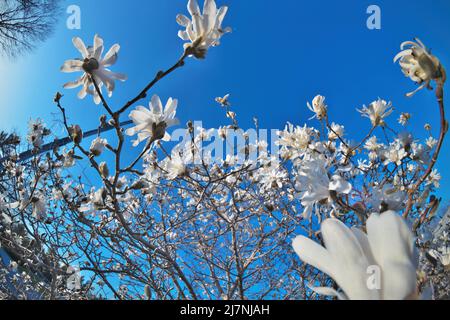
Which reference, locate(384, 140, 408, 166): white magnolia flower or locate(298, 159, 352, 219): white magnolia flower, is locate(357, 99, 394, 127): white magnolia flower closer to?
locate(384, 140, 408, 166): white magnolia flower

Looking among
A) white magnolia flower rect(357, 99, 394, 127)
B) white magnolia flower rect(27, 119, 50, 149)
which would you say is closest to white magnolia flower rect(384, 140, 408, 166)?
white magnolia flower rect(357, 99, 394, 127)

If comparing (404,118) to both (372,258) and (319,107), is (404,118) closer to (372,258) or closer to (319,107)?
(319,107)

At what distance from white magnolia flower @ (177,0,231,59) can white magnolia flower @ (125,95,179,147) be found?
0.16m

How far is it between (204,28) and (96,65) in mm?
255

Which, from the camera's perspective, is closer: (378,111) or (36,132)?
(378,111)

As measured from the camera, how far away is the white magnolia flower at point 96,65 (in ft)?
2.36

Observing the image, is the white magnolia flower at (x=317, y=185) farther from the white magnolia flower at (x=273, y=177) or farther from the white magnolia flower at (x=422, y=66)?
the white magnolia flower at (x=273, y=177)

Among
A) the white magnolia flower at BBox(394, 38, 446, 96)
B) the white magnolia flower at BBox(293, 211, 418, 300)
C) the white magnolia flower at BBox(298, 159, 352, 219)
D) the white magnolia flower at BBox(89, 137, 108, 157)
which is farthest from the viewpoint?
the white magnolia flower at BBox(89, 137, 108, 157)

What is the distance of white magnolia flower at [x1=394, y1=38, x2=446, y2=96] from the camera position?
23.0 inches

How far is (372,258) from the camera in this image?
291 mm

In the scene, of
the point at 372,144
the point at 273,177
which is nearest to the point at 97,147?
the point at 273,177

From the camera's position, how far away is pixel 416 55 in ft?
1.96

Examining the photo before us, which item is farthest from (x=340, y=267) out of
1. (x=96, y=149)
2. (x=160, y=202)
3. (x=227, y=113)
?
(x=160, y=202)
